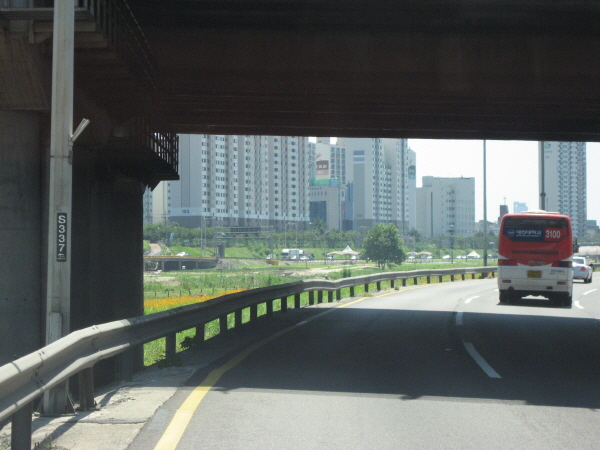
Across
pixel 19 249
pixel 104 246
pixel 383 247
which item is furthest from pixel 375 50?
pixel 383 247

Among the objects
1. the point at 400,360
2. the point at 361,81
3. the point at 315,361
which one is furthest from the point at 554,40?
the point at 315,361

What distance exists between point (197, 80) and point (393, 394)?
7.24 meters

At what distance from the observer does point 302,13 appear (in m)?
11.5

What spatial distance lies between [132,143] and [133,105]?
2.45ft

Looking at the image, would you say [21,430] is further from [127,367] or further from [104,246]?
[104,246]

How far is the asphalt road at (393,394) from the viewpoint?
238 inches

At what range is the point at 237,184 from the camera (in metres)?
145

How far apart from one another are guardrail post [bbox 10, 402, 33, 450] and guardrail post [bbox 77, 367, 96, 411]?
5.33 ft

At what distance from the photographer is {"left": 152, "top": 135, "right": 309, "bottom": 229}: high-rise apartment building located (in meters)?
116

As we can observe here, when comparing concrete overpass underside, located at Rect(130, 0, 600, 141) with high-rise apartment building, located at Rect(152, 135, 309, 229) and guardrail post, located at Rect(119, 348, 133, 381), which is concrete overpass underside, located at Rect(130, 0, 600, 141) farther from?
high-rise apartment building, located at Rect(152, 135, 309, 229)

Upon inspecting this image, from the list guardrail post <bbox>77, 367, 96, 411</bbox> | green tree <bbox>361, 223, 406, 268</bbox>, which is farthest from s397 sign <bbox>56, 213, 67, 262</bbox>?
green tree <bbox>361, 223, 406, 268</bbox>

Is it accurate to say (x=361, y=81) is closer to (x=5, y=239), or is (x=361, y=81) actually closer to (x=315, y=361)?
(x=315, y=361)

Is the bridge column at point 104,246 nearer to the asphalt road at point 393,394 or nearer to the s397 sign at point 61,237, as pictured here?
the asphalt road at point 393,394

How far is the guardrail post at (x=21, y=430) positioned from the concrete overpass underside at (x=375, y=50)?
750cm
